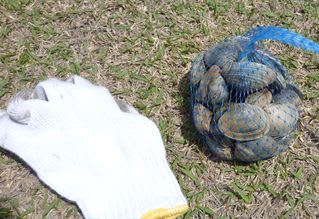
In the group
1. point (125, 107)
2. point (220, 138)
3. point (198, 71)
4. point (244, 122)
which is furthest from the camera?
point (125, 107)

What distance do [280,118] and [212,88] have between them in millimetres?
304

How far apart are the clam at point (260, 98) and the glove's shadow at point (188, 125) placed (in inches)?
13.3

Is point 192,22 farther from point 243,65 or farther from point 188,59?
point 243,65

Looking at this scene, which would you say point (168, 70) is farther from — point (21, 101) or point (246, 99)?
point (21, 101)

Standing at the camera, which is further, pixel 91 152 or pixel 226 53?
pixel 226 53

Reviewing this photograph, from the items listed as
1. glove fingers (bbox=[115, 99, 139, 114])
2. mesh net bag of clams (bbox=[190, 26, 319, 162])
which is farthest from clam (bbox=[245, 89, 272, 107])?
glove fingers (bbox=[115, 99, 139, 114])

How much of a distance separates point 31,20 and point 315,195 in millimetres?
1761

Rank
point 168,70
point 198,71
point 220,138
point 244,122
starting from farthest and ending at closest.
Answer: point 168,70
point 198,71
point 220,138
point 244,122

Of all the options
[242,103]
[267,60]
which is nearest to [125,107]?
[242,103]

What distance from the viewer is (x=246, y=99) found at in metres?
1.92

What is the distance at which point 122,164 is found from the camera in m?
1.88

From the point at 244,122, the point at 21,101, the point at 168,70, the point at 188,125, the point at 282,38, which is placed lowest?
the point at 188,125

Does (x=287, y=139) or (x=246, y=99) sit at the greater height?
(x=246, y=99)

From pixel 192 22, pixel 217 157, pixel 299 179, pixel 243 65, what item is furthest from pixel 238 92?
pixel 192 22
